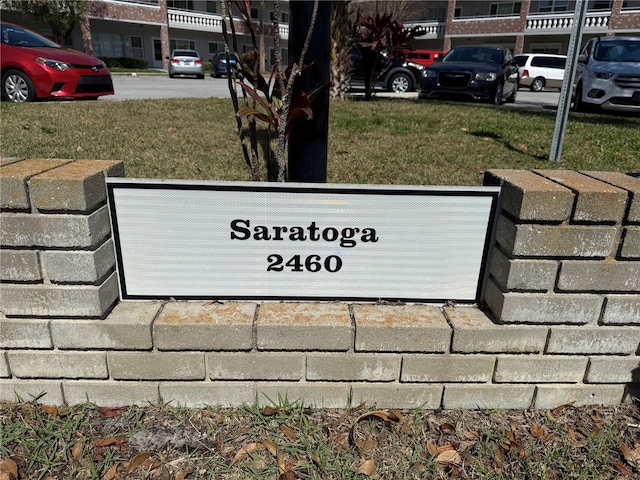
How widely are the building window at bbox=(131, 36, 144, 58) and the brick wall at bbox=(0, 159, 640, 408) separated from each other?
4219cm

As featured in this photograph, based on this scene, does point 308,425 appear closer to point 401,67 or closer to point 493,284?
point 493,284

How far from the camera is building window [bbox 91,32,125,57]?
36.8m

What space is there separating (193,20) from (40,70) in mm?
36478

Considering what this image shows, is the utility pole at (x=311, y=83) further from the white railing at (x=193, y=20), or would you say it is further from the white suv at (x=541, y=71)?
the white railing at (x=193, y=20)

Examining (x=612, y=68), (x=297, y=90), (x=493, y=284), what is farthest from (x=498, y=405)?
(x=612, y=68)

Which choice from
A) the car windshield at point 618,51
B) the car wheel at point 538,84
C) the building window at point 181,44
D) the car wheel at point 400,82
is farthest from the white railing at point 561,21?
the building window at point 181,44

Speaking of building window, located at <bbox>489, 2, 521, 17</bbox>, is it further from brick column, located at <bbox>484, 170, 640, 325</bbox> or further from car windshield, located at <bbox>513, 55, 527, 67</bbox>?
brick column, located at <bbox>484, 170, 640, 325</bbox>

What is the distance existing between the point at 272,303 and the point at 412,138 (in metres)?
3.81

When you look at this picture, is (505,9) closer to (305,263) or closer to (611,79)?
(611,79)

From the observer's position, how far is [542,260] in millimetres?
2023

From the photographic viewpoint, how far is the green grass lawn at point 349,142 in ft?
13.8

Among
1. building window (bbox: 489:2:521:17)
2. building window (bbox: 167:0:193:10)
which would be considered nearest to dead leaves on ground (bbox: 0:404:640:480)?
building window (bbox: 489:2:521:17)

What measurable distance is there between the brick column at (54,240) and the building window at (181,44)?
44.6 m

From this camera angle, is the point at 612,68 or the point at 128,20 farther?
the point at 128,20
